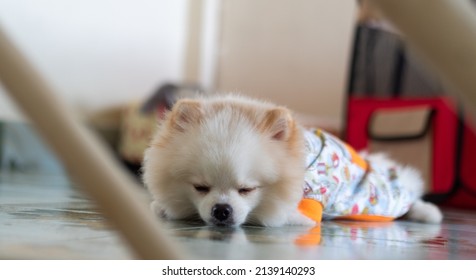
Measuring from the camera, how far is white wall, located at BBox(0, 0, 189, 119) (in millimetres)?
3768

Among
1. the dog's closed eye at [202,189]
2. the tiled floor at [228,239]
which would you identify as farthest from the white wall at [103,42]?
the dog's closed eye at [202,189]

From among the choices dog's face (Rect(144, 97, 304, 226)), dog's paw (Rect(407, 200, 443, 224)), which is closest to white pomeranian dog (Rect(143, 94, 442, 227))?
dog's face (Rect(144, 97, 304, 226))

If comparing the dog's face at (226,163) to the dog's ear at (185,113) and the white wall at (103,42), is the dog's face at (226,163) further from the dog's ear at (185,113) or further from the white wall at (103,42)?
the white wall at (103,42)

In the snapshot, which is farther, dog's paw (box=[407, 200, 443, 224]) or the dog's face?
dog's paw (box=[407, 200, 443, 224])

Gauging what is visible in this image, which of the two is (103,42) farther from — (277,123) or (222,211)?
(222,211)

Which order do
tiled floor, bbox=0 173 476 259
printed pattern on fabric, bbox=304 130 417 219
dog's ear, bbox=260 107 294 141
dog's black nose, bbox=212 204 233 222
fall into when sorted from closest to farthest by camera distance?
tiled floor, bbox=0 173 476 259 < dog's black nose, bbox=212 204 233 222 < dog's ear, bbox=260 107 294 141 < printed pattern on fabric, bbox=304 130 417 219

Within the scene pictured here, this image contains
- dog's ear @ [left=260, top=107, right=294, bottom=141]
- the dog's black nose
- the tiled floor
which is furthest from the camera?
dog's ear @ [left=260, top=107, right=294, bottom=141]

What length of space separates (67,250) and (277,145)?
77cm

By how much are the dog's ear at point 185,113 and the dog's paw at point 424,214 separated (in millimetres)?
992

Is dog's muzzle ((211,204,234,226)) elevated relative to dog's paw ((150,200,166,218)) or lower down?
elevated

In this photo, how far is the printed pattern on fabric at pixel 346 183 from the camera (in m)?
1.87

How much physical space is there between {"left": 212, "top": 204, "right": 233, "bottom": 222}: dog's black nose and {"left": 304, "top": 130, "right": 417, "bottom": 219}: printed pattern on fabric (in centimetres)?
32

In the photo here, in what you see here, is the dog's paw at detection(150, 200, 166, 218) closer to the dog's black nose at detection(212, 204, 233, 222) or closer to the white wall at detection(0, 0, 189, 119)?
the dog's black nose at detection(212, 204, 233, 222)
